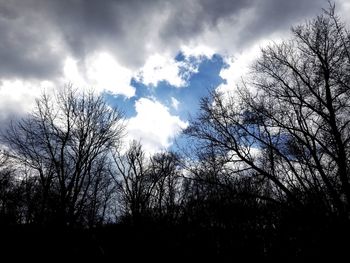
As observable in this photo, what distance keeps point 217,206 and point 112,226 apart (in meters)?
4.18

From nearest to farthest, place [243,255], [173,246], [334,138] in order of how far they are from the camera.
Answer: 1. [243,255]
2. [173,246]
3. [334,138]

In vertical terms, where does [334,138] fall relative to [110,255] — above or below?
above

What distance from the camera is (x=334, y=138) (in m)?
12.0

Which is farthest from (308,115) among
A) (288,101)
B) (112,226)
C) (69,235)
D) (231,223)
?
(69,235)

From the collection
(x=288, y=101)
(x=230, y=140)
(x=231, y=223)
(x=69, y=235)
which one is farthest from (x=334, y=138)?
(x=69, y=235)

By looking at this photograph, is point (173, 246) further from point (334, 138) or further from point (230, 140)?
point (334, 138)

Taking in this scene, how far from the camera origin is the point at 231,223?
8250 millimetres

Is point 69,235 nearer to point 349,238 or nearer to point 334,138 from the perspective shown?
point 349,238

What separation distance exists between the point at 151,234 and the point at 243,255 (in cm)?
290

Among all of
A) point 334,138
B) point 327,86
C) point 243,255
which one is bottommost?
point 243,255

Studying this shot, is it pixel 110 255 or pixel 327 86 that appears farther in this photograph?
pixel 327 86

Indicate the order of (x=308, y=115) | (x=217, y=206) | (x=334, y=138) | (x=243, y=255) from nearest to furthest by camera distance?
(x=243, y=255) → (x=217, y=206) → (x=334, y=138) → (x=308, y=115)

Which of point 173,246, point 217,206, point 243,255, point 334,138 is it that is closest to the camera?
point 243,255

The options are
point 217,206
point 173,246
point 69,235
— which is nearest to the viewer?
point 173,246
